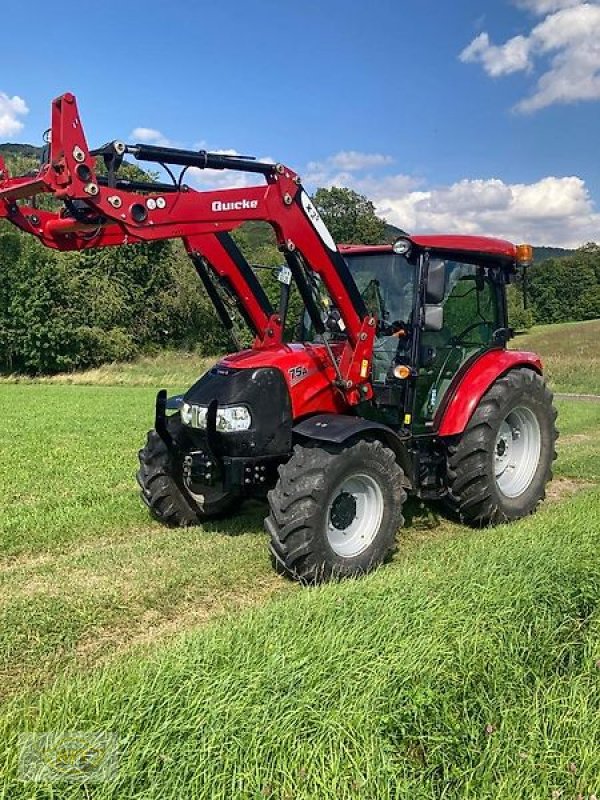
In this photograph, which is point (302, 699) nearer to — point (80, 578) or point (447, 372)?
point (80, 578)

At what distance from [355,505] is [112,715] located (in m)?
2.88

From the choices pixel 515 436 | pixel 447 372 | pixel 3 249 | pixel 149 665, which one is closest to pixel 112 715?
pixel 149 665

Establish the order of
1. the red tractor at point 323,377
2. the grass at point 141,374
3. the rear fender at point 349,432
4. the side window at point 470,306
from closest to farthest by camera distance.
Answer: the red tractor at point 323,377, the rear fender at point 349,432, the side window at point 470,306, the grass at point 141,374

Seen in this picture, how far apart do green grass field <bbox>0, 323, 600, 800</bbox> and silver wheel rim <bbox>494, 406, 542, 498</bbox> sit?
824 millimetres

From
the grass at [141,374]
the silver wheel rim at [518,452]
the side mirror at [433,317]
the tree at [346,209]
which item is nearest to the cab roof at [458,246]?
the side mirror at [433,317]

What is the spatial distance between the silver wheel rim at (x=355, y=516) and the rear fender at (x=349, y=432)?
13.8 inches

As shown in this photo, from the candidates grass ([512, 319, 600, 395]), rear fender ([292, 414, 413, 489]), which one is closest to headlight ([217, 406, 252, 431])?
rear fender ([292, 414, 413, 489])

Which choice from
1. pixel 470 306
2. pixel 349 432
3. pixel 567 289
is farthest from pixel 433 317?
pixel 567 289

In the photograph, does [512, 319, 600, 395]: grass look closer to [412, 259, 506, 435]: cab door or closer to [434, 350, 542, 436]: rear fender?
[412, 259, 506, 435]: cab door

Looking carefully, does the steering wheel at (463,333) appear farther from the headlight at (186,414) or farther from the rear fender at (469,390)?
the headlight at (186,414)

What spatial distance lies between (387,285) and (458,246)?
2.22ft

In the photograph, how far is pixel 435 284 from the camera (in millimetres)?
5391

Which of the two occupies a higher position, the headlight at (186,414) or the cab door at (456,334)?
the cab door at (456,334)

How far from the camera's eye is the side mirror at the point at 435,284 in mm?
5391
